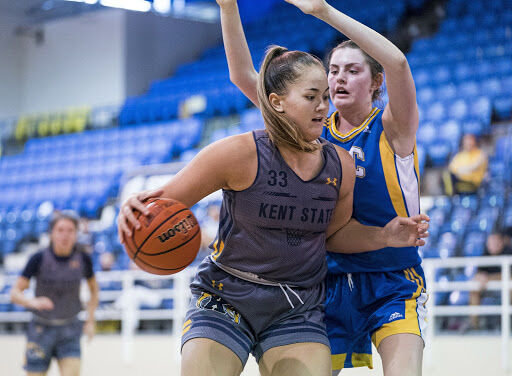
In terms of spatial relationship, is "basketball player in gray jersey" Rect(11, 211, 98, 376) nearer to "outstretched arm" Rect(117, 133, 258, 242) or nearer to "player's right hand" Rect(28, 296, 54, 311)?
"player's right hand" Rect(28, 296, 54, 311)

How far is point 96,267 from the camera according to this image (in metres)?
12.2

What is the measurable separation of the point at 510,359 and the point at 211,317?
16.4 ft

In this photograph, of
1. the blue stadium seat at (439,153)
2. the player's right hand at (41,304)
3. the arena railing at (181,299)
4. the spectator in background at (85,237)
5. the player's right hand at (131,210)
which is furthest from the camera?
the spectator in background at (85,237)

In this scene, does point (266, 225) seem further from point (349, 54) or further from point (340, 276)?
point (349, 54)

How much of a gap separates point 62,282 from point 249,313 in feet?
11.8

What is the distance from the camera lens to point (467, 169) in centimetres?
927

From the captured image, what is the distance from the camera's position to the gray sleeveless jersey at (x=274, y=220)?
2672 mm

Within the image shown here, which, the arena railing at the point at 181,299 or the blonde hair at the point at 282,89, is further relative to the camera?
the arena railing at the point at 181,299

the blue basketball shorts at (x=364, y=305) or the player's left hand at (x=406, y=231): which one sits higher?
the player's left hand at (x=406, y=231)

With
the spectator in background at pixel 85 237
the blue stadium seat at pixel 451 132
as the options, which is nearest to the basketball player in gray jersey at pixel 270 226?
the blue stadium seat at pixel 451 132

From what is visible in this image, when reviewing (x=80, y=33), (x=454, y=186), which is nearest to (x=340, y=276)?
(x=454, y=186)

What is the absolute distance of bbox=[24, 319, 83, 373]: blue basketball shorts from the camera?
5535 mm

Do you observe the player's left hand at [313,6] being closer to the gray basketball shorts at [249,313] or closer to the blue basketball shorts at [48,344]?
the gray basketball shorts at [249,313]

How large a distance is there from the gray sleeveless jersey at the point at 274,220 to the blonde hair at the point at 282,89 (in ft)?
0.19
